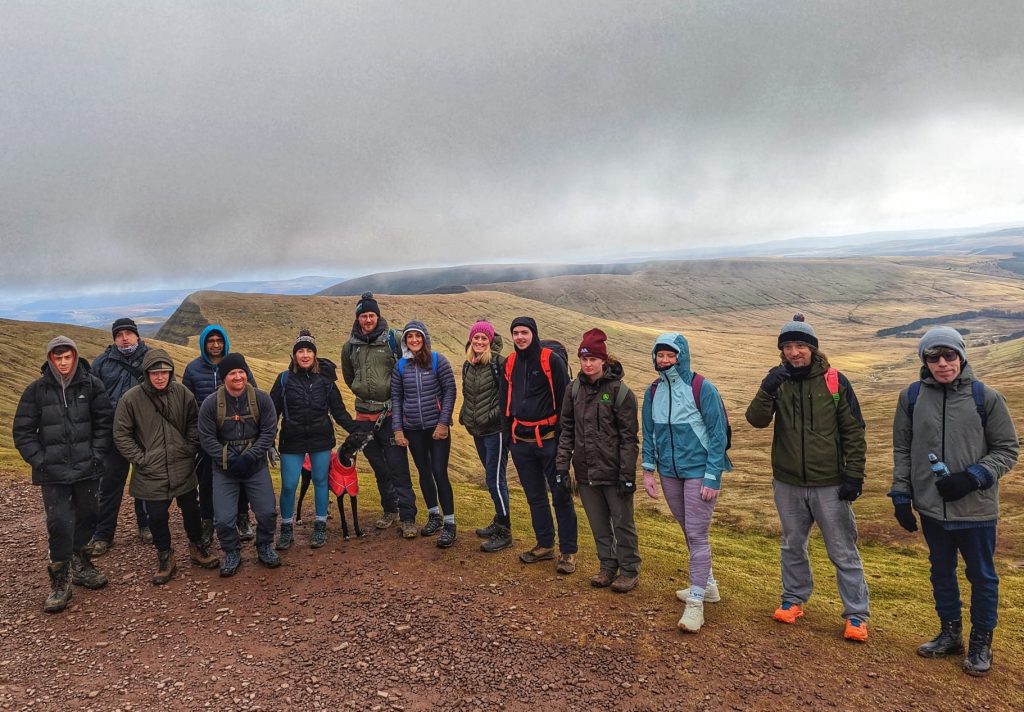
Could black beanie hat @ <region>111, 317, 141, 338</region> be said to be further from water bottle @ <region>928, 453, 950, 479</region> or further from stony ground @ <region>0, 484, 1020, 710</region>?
water bottle @ <region>928, 453, 950, 479</region>

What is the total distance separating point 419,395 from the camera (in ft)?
35.0

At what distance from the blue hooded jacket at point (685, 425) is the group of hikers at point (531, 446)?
3 centimetres

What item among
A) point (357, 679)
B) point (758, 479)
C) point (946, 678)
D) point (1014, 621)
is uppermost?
point (357, 679)

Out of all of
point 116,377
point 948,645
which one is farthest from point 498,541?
point 116,377

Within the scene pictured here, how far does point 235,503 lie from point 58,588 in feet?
10.0

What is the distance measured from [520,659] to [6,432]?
34.6m

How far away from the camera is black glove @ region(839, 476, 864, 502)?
7.64m

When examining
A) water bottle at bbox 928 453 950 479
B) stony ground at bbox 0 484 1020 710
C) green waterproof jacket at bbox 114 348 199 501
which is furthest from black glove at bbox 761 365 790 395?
green waterproof jacket at bbox 114 348 199 501

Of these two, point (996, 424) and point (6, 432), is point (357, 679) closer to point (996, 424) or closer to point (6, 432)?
point (996, 424)

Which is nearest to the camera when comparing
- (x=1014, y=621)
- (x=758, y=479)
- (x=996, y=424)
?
(x=996, y=424)

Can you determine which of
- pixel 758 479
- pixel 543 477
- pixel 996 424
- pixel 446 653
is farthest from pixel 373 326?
pixel 758 479

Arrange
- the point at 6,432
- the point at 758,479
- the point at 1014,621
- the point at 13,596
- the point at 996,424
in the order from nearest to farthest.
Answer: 1. the point at 996,424
2. the point at 13,596
3. the point at 1014,621
4. the point at 6,432
5. the point at 758,479

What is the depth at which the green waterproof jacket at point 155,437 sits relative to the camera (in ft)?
31.0

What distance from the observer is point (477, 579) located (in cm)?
996
